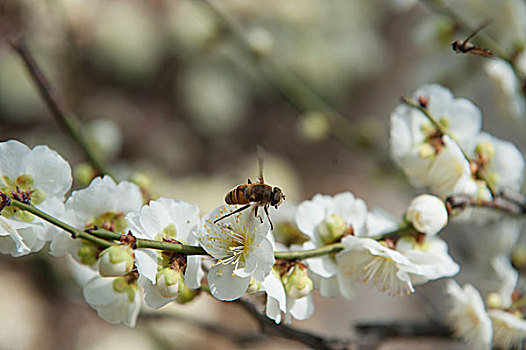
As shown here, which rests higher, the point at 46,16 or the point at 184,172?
the point at 46,16

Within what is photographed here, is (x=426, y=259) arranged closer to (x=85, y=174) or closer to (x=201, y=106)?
(x=85, y=174)

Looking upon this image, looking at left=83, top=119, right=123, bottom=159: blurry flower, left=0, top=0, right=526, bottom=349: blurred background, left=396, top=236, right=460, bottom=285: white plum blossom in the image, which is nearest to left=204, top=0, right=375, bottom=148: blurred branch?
left=0, top=0, right=526, bottom=349: blurred background

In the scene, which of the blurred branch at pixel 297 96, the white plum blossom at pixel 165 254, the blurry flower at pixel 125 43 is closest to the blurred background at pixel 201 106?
the blurry flower at pixel 125 43

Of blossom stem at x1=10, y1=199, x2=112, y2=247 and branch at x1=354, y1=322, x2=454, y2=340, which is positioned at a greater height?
blossom stem at x1=10, y1=199, x2=112, y2=247

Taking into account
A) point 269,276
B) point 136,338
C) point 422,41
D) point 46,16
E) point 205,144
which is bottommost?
point 269,276

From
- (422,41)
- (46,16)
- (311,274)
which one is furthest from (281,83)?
(46,16)

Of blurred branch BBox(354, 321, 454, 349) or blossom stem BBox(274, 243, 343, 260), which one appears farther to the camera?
blurred branch BBox(354, 321, 454, 349)

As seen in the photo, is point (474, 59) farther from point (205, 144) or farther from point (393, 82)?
point (205, 144)

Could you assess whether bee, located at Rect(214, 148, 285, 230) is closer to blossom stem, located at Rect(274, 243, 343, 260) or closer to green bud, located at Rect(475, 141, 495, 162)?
blossom stem, located at Rect(274, 243, 343, 260)
